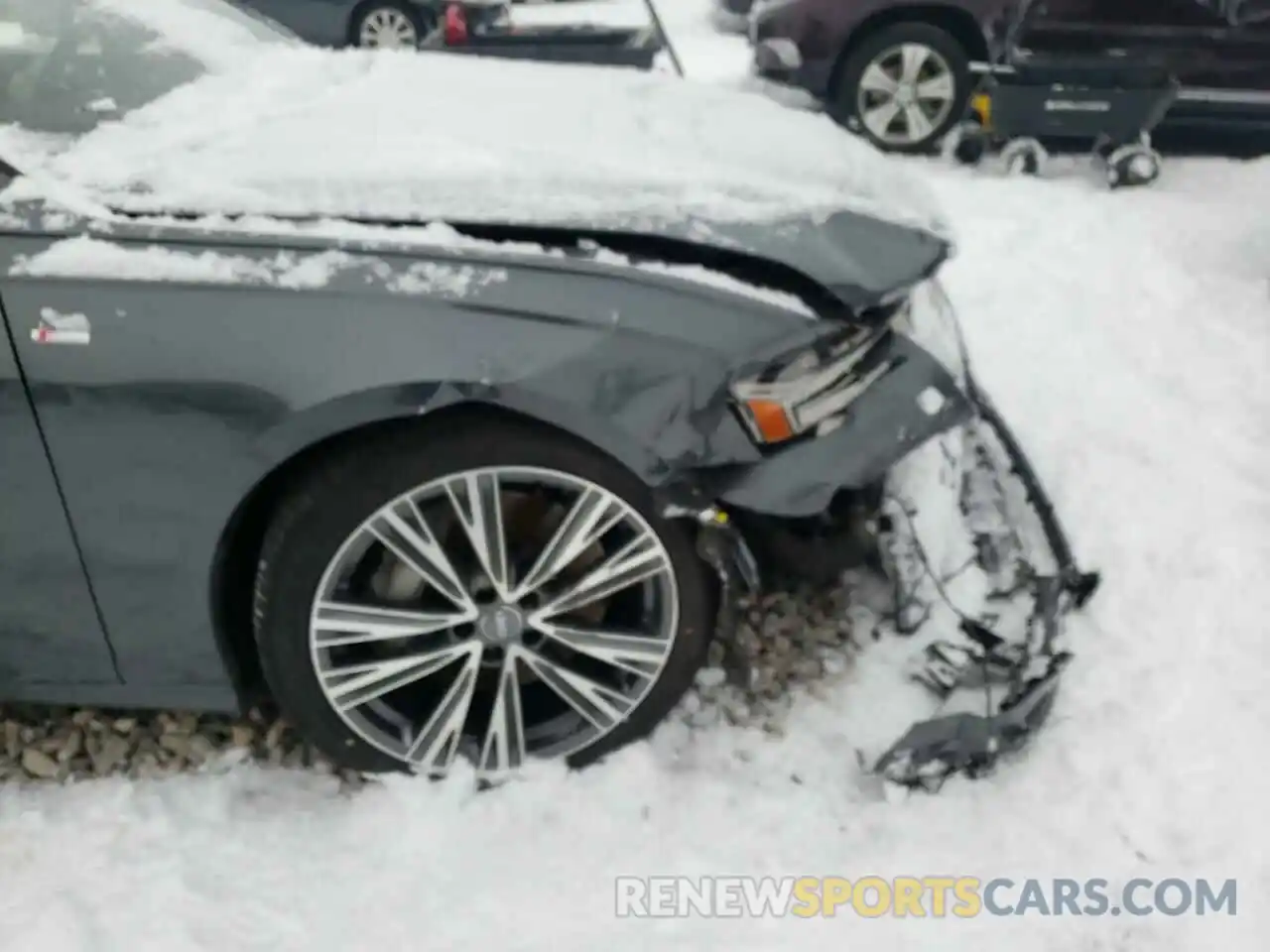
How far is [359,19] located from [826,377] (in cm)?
722

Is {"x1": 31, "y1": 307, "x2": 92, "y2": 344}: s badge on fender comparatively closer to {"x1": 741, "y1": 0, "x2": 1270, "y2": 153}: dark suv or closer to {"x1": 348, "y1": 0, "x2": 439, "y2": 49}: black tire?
{"x1": 741, "y1": 0, "x2": 1270, "y2": 153}: dark suv

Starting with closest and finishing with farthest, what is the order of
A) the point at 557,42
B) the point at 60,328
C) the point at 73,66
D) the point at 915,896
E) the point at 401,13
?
1. the point at 60,328
2. the point at 915,896
3. the point at 73,66
4. the point at 557,42
5. the point at 401,13

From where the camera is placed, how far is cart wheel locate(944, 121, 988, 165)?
5594 mm

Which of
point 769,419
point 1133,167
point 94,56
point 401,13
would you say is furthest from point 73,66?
point 401,13

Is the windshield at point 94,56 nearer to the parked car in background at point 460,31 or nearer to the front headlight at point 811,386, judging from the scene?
the front headlight at point 811,386

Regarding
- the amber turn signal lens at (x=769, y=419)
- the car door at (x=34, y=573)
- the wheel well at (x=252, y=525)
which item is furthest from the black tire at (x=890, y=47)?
the car door at (x=34, y=573)

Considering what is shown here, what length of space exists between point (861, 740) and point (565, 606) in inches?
30.5

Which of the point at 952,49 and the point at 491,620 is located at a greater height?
the point at 952,49

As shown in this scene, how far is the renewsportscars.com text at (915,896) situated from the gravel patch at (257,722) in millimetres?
410

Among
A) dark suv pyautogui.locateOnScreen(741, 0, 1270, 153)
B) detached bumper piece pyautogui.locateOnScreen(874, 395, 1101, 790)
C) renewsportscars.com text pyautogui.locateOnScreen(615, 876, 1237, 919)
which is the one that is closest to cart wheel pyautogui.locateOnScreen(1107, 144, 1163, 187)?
dark suv pyautogui.locateOnScreen(741, 0, 1270, 153)

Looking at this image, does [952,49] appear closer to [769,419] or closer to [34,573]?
[769,419]

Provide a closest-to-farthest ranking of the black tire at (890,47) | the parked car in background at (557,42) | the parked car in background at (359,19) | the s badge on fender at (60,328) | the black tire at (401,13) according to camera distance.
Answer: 1. the s badge on fender at (60,328)
2. the black tire at (890,47)
3. the parked car in background at (557,42)
4. the parked car in background at (359,19)
5. the black tire at (401,13)

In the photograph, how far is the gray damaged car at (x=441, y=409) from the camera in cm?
182

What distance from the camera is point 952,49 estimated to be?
224 inches
